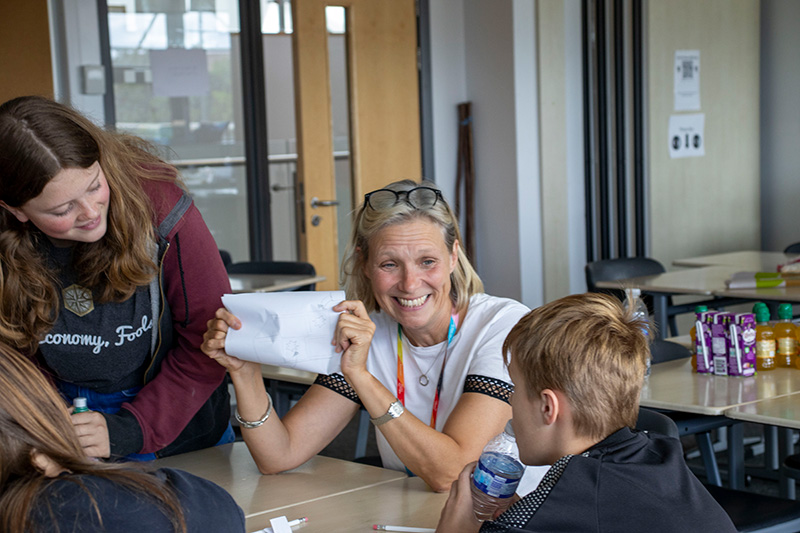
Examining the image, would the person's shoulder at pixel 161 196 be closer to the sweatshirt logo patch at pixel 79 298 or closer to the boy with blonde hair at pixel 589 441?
the sweatshirt logo patch at pixel 79 298

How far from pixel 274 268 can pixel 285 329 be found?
3246mm

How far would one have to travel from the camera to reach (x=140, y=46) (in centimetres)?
539

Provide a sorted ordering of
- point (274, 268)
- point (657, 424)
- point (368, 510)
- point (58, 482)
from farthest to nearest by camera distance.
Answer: point (274, 268), point (657, 424), point (368, 510), point (58, 482)

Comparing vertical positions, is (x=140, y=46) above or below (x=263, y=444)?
above

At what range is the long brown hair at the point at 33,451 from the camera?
1.06m

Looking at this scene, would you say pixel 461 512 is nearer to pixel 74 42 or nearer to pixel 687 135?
pixel 74 42

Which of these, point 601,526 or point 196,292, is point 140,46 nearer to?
point 196,292

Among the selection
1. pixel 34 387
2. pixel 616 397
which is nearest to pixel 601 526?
pixel 616 397

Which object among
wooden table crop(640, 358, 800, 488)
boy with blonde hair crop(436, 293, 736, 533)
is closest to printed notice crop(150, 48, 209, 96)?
wooden table crop(640, 358, 800, 488)

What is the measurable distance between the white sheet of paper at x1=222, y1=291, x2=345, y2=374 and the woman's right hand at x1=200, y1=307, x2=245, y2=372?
0.04ft

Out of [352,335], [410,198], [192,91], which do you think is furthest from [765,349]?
[192,91]

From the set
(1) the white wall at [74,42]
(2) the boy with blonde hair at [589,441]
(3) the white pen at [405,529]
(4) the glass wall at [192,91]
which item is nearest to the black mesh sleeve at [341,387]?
(3) the white pen at [405,529]

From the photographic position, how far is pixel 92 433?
1.58 metres

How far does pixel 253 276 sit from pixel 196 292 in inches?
121
